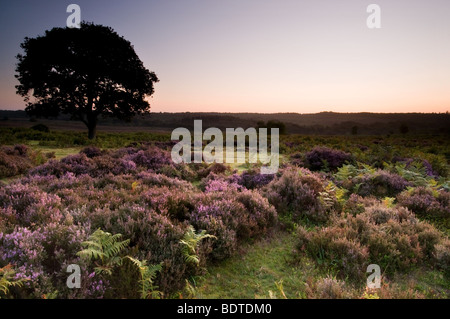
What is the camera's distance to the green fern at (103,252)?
3.09 meters

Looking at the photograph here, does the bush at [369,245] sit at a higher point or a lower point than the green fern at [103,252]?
lower

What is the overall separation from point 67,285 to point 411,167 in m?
12.8

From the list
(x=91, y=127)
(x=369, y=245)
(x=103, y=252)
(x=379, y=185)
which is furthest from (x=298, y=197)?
(x=91, y=127)

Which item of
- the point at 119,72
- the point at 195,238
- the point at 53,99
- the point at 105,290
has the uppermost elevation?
the point at 119,72

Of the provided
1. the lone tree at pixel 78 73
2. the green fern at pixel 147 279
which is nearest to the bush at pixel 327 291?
the green fern at pixel 147 279

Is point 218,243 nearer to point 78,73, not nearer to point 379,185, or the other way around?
point 379,185

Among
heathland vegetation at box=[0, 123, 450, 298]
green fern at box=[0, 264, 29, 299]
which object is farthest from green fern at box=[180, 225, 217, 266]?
green fern at box=[0, 264, 29, 299]

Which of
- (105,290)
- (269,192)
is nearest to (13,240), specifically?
(105,290)

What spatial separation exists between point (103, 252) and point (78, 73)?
2599 cm

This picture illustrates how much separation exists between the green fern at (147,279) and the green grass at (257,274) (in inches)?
23.3

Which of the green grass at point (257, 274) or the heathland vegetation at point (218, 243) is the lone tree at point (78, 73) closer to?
the heathland vegetation at point (218, 243)

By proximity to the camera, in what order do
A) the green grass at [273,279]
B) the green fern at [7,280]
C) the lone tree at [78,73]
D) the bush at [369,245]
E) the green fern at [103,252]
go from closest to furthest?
the green fern at [7,280] < the green fern at [103,252] < the green grass at [273,279] < the bush at [369,245] < the lone tree at [78,73]
